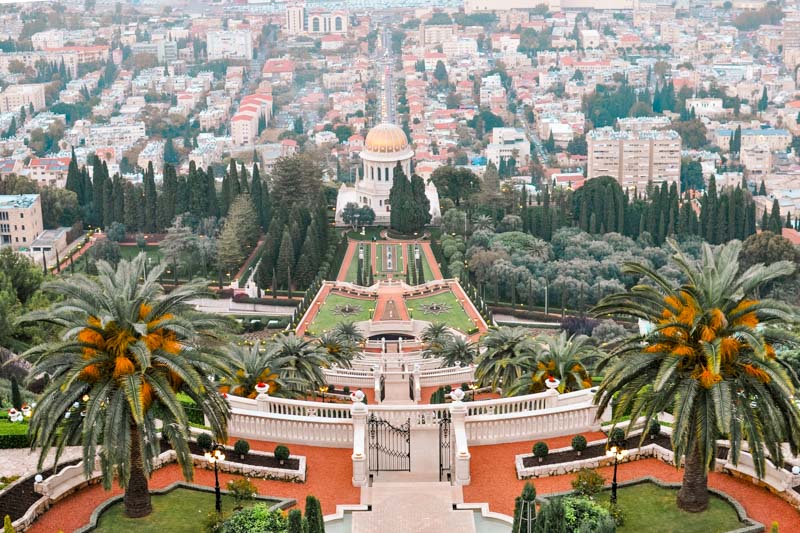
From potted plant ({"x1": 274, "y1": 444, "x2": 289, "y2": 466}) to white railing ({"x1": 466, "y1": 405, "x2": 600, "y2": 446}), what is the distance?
4461 mm

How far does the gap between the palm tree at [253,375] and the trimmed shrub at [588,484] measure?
10.2 meters

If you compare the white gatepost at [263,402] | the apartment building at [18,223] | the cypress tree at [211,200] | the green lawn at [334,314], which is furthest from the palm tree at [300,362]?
the apartment building at [18,223]

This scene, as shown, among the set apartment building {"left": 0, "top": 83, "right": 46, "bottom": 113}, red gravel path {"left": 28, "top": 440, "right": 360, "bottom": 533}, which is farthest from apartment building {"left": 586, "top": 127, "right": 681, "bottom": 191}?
red gravel path {"left": 28, "top": 440, "right": 360, "bottom": 533}

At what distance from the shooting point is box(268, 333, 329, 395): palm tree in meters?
38.6

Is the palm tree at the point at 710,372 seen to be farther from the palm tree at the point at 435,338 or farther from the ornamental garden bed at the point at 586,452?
the palm tree at the point at 435,338

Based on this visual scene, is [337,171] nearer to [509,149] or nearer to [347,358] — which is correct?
[509,149]

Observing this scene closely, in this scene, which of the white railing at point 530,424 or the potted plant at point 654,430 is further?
the white railing at point 530,424

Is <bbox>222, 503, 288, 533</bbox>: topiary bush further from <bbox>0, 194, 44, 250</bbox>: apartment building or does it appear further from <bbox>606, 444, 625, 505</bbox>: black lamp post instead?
<bbox>0, 194, 44, 250</bbox>: apartment building

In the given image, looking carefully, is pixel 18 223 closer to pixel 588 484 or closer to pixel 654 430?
pixel 654 430

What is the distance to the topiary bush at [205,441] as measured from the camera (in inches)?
1248

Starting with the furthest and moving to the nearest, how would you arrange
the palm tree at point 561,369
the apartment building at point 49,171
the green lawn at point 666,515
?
1. the apartment building at point 49,171
2. the palm tree at point 561,369
3. the green lawn at point 666,515

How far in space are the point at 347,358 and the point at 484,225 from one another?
3896 centimetres

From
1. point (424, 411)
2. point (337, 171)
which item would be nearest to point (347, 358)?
point (424, 411)

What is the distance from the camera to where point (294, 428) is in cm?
3294
